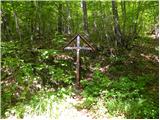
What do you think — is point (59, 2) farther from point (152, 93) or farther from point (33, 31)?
point (152, 93)

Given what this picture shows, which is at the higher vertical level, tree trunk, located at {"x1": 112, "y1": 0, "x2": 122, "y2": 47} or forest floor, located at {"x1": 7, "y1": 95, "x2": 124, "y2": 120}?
tree trunk, located at {"x1": 112, "y1": 0, "x2": 122, "y2": 47}

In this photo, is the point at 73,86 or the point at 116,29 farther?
the point at 116,29

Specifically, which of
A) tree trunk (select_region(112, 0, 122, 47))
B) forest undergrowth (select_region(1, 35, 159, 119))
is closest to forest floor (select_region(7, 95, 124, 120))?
forest undergrowth (select_region(1, 35, 159, 119))

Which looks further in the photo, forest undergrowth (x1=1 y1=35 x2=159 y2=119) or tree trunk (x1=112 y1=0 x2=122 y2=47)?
tree trunk (x1=112 y1=0 x2=122 y2=47)

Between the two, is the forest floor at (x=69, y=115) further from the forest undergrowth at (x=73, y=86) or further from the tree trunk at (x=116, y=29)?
the tree trunk at (x=116, y=29)

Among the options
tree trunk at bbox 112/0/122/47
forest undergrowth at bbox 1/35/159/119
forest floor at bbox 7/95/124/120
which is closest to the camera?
forest floor at bbox 7/95/124/120

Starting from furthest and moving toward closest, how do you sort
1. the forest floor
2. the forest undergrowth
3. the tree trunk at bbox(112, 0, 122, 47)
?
the tree trunk at bbox(112, 0, 122, 47) → the forest undergrowth → the forest floor

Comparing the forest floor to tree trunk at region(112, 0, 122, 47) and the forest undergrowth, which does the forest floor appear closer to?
the forest undergrowth

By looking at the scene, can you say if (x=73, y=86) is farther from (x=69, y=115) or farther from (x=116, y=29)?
(x=116, y=29)

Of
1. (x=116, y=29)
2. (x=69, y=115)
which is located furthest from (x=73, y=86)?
(x=116, y=29)

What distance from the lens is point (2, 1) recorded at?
13.8 m

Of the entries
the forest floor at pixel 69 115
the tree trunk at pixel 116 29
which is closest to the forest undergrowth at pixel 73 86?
the forest floor at pixel 69 115

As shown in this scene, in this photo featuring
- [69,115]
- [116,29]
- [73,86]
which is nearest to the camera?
[69,115]

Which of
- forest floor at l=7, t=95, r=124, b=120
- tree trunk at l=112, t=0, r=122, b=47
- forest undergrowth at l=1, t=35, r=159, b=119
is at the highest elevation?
tree trunk at l=112, t=0, r=122, b=47
